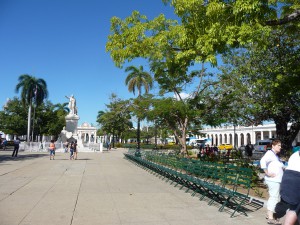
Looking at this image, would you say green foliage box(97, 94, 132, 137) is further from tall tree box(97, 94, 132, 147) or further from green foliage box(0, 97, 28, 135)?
green foliage box(0, 97, 28, 135)

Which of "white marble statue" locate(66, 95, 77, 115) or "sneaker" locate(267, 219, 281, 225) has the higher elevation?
"white marble statue" locate(66, 95, 77, 115)

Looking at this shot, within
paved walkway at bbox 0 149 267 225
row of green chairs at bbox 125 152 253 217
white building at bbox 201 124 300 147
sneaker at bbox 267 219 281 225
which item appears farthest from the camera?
white building at bbox 201 124 300 147

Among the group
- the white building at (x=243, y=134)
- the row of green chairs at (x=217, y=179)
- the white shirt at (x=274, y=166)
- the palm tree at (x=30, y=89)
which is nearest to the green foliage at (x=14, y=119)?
the palm tree at (x=30, y=89)

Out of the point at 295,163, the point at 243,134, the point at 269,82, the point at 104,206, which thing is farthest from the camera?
the point at 243,134

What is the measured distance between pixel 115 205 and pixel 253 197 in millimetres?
3687

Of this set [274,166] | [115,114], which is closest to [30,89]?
[115,114]

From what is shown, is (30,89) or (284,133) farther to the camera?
(30,89)

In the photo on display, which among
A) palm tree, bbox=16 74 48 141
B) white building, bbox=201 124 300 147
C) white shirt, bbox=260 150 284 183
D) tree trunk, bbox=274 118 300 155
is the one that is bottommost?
white shirt, bbox=260 150 284 183

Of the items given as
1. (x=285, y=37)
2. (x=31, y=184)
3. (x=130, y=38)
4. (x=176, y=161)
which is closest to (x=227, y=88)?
(x=285, y=37)

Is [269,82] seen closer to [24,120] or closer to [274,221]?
[274,221]

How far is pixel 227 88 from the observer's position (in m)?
20.2

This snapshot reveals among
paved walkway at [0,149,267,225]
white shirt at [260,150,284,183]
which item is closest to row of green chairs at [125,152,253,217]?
paved walkway at [0,149,267,225]

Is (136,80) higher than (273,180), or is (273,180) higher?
(136,80)

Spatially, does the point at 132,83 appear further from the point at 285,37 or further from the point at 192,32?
the point at 192,32
